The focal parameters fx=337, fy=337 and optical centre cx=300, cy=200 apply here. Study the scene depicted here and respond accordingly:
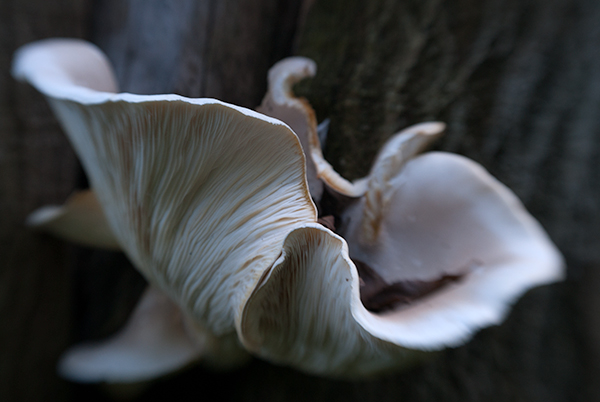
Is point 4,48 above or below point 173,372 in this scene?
above

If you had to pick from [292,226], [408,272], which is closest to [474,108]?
[408,272]

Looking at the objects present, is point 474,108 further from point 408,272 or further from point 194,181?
point 194,181

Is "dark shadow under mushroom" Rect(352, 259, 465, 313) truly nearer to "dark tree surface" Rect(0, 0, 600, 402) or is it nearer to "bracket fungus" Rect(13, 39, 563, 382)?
"bracket fungus" Rect(13, 39, 563, 382)

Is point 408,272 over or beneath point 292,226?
beneath

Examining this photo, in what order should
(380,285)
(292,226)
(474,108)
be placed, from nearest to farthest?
(292,226) < (380,285) < (474,108)

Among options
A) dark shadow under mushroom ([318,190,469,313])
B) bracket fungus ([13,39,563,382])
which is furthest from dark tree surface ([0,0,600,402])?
dark shadow under mushroom ([318,190,469,313])

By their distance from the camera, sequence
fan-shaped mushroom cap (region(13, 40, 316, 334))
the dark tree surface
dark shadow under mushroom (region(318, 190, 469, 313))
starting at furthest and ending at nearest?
the dark tree surface → dark shadow under mushroom (region(318, 190, 469, 313)) → fan-shaped mushroom cap (region(13, 40, 316, 334))

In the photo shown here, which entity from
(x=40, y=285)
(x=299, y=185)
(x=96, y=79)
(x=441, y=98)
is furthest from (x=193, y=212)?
(x=40, y=285)

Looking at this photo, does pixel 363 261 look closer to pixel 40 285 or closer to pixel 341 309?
pixel 341 309
